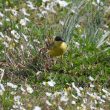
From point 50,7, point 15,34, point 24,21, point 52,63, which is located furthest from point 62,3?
Result: point 52,63

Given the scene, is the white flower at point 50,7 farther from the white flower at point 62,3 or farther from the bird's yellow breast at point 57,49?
the bird's yellow breast at point 57,49

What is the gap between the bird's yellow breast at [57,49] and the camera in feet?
22.0

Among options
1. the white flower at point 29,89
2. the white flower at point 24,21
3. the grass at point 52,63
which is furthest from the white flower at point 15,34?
the white flower at point 29,89

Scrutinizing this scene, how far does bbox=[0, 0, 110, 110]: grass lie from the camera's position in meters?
5.94

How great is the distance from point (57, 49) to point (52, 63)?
0.36 metres

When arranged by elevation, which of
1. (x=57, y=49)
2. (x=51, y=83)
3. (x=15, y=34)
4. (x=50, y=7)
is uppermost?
(x=57, y=49)

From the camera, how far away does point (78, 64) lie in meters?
7.19

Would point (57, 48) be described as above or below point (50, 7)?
above

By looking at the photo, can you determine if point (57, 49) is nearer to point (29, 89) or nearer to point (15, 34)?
point (29, 89)

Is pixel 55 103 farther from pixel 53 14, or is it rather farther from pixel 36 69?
pixel 53 14

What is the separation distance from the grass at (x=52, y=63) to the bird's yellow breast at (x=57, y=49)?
6.1 inches

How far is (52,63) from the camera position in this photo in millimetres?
7051

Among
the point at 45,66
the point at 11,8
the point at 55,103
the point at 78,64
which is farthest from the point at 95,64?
the point at 11,8

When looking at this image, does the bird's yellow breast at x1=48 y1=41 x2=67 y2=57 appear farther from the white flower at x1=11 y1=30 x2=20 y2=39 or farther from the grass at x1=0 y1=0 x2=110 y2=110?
the white flower at x1=11 y1=30 x2=20 y2=39
